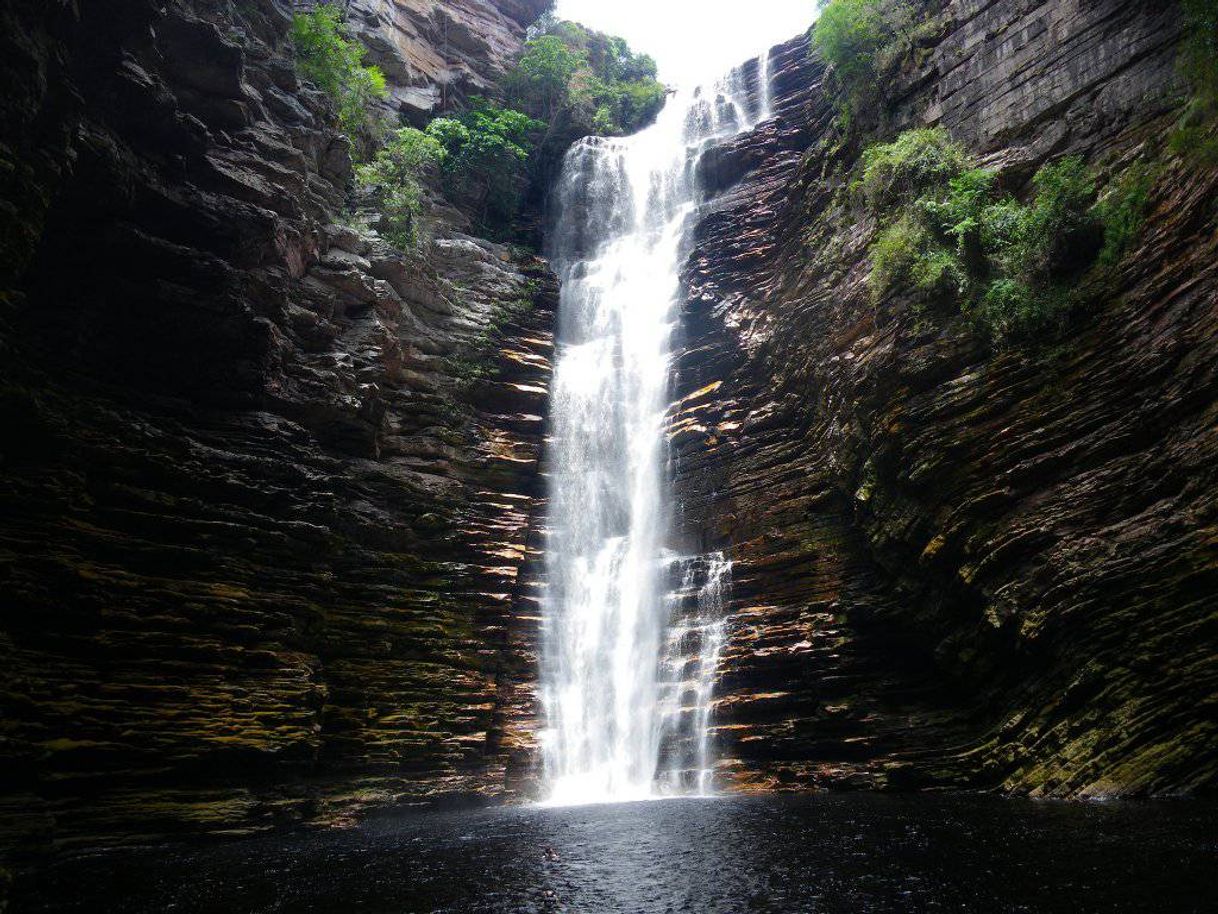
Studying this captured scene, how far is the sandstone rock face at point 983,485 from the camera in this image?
32.6ft

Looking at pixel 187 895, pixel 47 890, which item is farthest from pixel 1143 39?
pixel 47 890

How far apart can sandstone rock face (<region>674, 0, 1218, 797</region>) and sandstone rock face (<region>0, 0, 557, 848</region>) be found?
6.89 meters

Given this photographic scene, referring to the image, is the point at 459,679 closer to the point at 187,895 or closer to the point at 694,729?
the point at 694,729

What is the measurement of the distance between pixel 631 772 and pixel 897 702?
629 cm

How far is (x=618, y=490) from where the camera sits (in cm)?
2175

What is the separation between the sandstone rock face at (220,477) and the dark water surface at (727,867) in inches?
90.3

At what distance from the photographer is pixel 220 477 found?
47.1 feet

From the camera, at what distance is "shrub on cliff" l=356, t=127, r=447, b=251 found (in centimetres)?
2173

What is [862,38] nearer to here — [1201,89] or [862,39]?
[862,39]

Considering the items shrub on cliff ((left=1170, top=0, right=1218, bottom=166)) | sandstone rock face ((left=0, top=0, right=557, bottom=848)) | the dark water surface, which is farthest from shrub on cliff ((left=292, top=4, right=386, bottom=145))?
shrub on cliff ((left=1170, top=0, right=1218, bottom=166))

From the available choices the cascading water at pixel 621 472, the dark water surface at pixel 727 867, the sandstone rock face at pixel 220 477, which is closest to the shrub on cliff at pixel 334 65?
the sandstone rock face at pixel 220 477

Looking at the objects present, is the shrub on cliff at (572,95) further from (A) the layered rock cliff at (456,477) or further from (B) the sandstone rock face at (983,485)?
(A) the layered rock cliff at (456,477)

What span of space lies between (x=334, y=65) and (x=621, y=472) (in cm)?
1588

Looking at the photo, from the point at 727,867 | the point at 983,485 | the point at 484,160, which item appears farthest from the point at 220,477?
the point at 484,160
